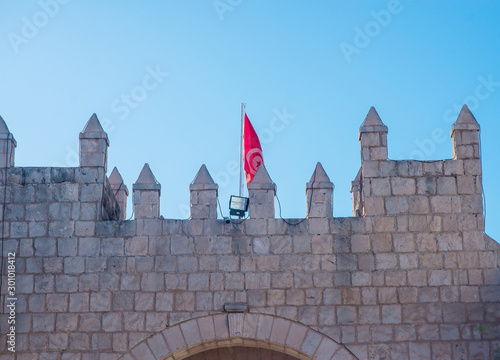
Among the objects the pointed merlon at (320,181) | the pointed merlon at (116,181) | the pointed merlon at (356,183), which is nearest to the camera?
the pointed merlon at (320,181)

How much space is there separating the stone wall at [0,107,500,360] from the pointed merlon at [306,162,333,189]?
14 millimetres

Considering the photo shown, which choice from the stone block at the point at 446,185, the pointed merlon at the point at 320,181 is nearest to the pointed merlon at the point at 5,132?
the pointed merlon at the point at 320,181

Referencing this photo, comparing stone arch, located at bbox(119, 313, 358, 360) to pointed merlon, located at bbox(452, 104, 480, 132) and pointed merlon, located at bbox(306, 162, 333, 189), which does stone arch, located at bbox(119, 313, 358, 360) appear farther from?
pointed merlon, located at bbox(452, 104, 480, 132)

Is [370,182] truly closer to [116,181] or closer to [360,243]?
[360,243]

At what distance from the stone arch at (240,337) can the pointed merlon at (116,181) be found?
9.55ft

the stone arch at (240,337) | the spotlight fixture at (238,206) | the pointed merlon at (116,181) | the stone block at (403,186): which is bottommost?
the stone arch at (240,337)

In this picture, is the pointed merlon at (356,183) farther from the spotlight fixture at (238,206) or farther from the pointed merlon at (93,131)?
the pointed merlon at (93,131)

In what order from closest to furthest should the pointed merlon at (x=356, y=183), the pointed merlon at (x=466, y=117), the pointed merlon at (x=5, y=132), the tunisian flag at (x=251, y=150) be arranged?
the pointed merlon at (x=466, y=117) → the pointed merlon at (x=5, y=132) → the pointed merlon at (x=356, y=183) → the tunisian flag at (x=251, y=150)

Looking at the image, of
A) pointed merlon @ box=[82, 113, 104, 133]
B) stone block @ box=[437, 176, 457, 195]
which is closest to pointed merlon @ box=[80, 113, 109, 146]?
pointed merlon @ box=[82, 113, 104, 133]

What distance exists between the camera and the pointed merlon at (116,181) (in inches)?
499

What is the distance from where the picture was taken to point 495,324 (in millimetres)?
10352

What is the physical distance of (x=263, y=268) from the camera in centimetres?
1063

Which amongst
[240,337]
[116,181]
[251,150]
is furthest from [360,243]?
[116,181]

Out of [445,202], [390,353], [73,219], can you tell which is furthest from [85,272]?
[445,202]
